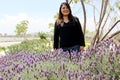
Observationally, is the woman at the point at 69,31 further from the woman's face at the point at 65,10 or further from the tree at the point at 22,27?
the tree at the point at 22,27

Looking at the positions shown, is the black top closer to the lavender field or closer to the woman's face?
the woman's face

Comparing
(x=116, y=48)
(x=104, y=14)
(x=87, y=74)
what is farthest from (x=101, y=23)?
(x=87, y=74)

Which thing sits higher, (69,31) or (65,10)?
(65,10)

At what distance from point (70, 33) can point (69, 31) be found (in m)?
0.05

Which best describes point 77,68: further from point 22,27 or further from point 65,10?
point 22,27

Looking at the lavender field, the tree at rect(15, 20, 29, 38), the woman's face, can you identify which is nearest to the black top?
the woman's face

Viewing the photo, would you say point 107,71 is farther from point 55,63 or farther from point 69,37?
point 69,37

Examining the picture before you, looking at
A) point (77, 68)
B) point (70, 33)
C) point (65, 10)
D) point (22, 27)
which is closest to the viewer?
point (77, 68)

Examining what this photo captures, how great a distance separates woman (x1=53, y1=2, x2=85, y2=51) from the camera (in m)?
6.78

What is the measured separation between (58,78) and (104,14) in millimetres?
9076

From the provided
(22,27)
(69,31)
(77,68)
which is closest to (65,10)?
(69,31)

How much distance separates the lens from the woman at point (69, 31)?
22.2 ft

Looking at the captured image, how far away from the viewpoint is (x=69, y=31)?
6.82 meters

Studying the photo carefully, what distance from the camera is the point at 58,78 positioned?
13.2 ft
